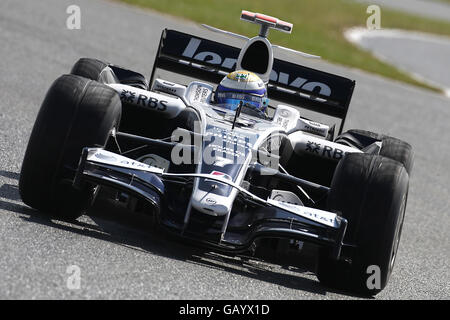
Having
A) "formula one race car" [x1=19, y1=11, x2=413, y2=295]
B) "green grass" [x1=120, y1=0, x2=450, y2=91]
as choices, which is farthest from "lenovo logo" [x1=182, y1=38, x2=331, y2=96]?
"green grass" [x1=120, y1=0, x2=450, y2=91]

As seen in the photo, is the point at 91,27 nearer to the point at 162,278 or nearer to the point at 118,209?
the point at 118,209

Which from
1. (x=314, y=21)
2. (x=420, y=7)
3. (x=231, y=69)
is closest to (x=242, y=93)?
(x=231, y=69)

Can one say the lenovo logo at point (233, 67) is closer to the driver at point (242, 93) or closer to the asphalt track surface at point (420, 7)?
the driver at point (242, 93)

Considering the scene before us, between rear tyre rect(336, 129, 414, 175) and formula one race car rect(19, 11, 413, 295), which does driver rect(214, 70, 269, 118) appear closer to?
formula one race car rect(19, 11, 413, 295)

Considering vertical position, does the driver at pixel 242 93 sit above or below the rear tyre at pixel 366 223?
above

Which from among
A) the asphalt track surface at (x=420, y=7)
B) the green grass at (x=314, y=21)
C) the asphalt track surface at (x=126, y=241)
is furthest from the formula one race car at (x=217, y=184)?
the asphalt track surface at (x=420, y=7)

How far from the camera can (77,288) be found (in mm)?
5418

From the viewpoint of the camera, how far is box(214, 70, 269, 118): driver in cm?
847

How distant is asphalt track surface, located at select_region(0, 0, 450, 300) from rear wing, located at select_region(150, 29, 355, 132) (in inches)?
65.4

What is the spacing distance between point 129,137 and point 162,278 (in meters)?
1.65

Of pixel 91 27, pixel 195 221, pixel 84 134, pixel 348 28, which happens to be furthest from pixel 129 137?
pixel 348 28

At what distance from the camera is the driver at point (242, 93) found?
27.8 ft

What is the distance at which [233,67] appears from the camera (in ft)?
32.0

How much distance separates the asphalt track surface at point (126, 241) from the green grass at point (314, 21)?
5131mm
